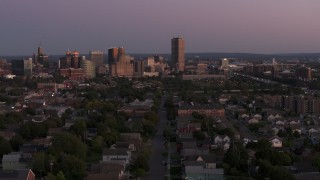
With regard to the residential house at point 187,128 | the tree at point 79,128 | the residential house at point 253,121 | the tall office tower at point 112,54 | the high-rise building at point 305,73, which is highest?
the tall office tower at point 112,54

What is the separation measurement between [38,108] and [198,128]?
9.01 meters

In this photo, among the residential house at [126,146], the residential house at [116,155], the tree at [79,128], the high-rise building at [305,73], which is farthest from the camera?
the high-rise building at [305,73]

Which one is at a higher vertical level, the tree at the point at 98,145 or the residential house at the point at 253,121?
the tree at the point at 98,145

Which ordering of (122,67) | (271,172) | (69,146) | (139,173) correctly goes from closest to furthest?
(271,172), (139,173), (69,146), (122,67)

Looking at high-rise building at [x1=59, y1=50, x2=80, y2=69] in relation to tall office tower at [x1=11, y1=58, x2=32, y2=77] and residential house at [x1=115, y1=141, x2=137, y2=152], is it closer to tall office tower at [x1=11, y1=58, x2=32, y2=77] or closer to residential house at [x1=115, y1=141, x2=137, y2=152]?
tall office tower at [x1=11, y1=58, x2=32, y2=77]

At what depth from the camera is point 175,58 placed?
201 feet

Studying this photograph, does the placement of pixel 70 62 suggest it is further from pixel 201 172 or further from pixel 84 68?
pixel 201 172

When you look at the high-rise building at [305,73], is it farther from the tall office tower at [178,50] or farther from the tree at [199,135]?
the tree at [199,135]

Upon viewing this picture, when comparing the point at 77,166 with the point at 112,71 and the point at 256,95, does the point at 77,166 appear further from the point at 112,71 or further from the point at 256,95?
the point at 112,71

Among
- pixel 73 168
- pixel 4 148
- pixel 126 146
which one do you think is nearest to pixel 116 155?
pixel 126 146

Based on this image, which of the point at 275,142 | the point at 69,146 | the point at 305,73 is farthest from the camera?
the point at 305,73

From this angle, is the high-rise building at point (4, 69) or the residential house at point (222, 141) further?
the high-rise building at point (4, 69)

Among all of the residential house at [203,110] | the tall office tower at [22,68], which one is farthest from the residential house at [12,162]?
the tall office tower at [22,68]

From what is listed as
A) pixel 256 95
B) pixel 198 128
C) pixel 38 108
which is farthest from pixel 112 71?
pixel 198 128
